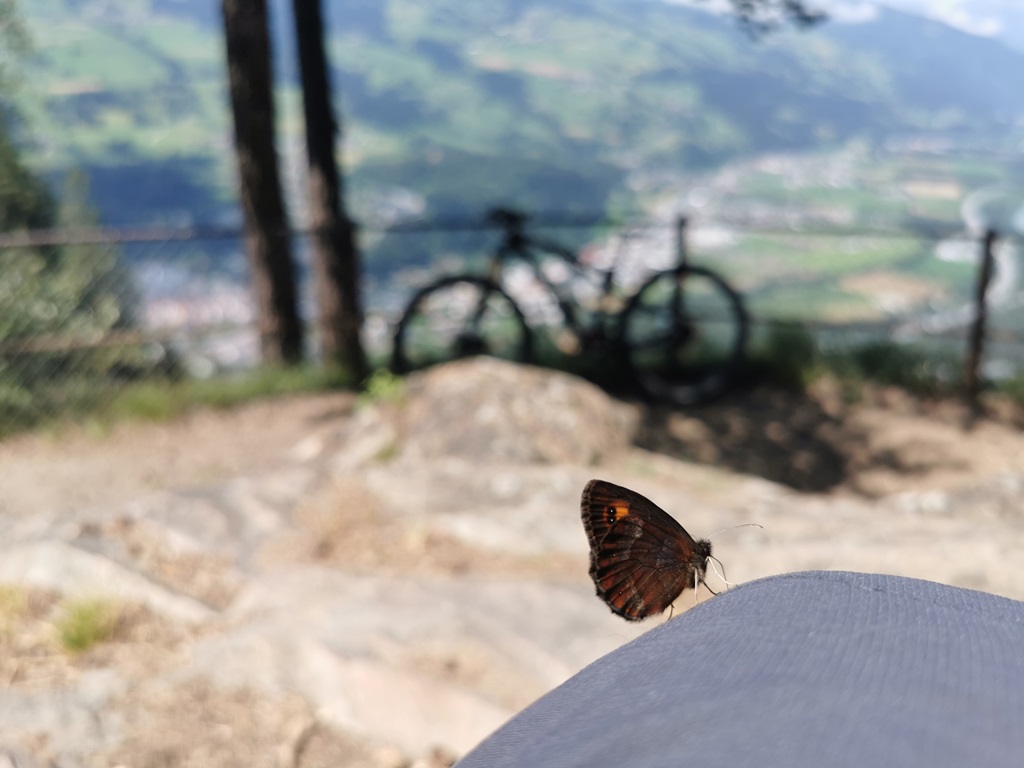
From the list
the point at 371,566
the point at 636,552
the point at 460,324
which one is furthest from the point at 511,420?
the point at 636,552

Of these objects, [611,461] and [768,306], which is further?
[768,306]

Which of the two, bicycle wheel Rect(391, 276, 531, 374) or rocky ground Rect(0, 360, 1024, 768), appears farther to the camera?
bicycle wheel Rect(391, 276, 531, 374)

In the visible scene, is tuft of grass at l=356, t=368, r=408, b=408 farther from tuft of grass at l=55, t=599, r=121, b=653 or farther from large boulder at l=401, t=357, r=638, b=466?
tuft of grass at l=55, t=599, r=121, b=653

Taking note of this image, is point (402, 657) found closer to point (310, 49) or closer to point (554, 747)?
point (554, 747)

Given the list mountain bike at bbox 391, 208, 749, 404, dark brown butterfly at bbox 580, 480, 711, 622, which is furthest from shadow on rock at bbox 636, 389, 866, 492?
dark brown butterfly at bbox 580, 480, 711, 622

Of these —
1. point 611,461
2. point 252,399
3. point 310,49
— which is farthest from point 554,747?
point 310,49

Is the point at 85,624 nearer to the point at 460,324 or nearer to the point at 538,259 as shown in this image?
the point at 460,324
